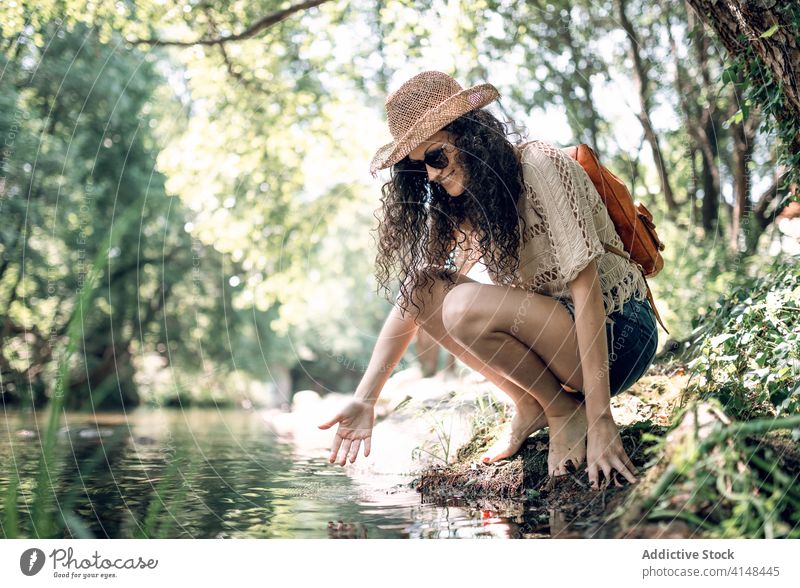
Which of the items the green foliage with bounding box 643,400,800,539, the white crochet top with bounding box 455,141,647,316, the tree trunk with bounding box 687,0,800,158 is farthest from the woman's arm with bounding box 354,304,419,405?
the tree trunk with bounding box 687,0,800,158

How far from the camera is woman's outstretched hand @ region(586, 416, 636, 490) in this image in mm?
2037

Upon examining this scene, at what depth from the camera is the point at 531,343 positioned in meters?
2.34

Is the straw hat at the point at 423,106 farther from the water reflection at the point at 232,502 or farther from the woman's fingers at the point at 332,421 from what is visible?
the water reflection at the point at 232,502

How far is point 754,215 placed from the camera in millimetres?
4297

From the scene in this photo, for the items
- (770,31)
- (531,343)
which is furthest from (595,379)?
(770,31)

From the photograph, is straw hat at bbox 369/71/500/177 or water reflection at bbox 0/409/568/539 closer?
water reflection at bbox 0/409/568/539

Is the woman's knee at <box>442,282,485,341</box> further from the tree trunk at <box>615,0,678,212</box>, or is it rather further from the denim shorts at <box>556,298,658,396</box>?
the tree trunk at <box>615,0,678,212</box>

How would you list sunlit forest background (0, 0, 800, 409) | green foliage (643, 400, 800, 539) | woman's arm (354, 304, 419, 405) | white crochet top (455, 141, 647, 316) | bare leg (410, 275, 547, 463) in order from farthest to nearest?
sunlit forest background (0, 0, 800, 409)
bare leg (410, 275, 547, 463)
woman's arm (354, 304, 419, 405)
white crochet top (455, 141, 647, 316)
green foliage (643, 400, 800, 539)

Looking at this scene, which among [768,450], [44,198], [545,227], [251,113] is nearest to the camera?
[768,450]

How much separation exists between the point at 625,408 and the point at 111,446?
9.27 ft

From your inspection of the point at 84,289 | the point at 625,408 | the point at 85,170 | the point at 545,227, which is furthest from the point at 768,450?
the point at 85,170

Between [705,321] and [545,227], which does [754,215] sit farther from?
[545,227]

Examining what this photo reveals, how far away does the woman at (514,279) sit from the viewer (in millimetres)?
2184

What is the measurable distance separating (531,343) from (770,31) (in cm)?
120
